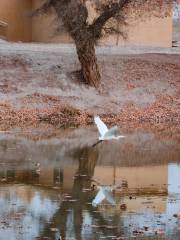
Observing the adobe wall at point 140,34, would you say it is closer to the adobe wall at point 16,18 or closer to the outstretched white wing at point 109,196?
the adobe wall at point 16,18

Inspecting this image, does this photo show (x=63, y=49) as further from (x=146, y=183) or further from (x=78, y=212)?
(x=78, y=212)

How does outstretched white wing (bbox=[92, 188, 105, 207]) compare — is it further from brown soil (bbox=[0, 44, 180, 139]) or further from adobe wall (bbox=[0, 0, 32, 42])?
adobe wall (bbox=[0, 0, 32, 42])

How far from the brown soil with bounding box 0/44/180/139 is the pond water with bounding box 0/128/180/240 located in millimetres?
3705

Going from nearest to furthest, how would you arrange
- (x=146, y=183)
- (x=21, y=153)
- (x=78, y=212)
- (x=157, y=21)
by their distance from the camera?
(x=78, y=212), (x=146, y=183), (x=21, y=153), (x=157, y=21)

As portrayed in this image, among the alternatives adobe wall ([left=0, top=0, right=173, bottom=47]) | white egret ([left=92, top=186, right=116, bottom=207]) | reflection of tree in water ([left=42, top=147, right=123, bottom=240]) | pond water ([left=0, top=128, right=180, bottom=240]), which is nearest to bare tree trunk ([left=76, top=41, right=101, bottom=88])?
pond water ([left=0, top=128, right=180, bottom=240])

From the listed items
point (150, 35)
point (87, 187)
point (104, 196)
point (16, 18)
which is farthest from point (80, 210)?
point (150, 35)

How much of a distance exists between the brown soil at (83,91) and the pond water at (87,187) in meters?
3.71

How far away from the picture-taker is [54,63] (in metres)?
29.2

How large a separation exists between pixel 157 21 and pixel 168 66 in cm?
610

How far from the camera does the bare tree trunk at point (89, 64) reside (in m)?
27.8

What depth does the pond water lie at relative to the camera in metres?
10.7

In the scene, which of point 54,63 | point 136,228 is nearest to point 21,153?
A: point 136,228

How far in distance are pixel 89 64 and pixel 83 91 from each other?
46.7 inches

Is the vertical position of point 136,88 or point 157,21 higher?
point 157,21
